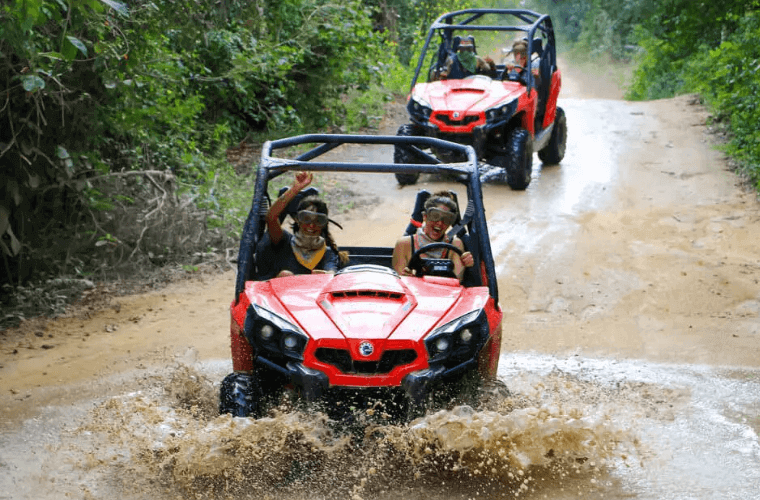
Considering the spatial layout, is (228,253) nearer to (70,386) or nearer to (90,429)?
(70,386)

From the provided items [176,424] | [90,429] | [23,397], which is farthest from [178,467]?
[23,397]

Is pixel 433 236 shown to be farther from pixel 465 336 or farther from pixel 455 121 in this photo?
pixel 455 121

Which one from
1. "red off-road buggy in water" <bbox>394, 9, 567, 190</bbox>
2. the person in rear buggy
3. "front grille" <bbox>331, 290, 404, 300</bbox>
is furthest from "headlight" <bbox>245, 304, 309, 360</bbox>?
"red off-road buggy in water" <bbox>394, 9, 567, 190</bbox>

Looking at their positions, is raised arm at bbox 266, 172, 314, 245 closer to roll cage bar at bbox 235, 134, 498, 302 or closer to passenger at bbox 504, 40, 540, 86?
roll cage bar at bbox 235, 134, 498, 302

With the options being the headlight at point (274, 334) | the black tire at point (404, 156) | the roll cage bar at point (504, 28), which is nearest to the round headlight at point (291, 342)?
the headlight at point (274, 334)

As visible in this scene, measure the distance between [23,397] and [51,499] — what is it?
1801mm

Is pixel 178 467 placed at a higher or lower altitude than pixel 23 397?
higher

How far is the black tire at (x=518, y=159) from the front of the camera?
40.7 ft

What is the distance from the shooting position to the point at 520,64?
13469 mm

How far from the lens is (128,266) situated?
31.1 ft

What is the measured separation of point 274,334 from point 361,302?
0.47 meters

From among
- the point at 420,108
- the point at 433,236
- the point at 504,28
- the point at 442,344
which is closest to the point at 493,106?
the point at 420,108

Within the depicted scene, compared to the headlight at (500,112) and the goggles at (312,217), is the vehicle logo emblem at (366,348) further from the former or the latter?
the headlight at (500,112)

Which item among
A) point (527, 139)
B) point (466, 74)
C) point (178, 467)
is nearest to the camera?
point (178, 467)
